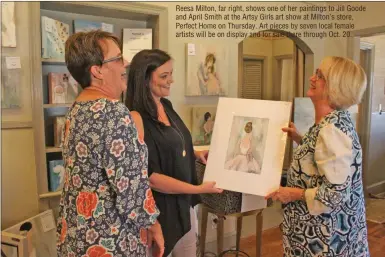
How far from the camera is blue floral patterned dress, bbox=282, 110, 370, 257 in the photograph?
124cm

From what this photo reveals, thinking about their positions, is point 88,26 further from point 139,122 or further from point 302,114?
point 302,114

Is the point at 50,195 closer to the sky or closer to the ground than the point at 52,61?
closer to the ground

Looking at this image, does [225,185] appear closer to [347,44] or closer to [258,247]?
[258,247]

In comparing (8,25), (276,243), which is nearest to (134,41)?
(8,25)

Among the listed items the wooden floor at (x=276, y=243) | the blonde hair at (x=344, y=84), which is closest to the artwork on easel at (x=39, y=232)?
the wooden floor at (x=276, y=243)

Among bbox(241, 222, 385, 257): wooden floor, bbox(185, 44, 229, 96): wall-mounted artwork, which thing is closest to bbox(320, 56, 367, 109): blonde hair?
bbox(185, 44, 229, 96): wall-mounted artwork

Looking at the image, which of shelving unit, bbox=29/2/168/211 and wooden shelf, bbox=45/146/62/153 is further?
wooden shelf, bbox=45/146/62/153

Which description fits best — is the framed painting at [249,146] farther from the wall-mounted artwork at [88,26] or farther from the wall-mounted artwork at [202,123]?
the wall-mounted artwork at [88,26]

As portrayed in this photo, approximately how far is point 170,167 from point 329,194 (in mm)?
592

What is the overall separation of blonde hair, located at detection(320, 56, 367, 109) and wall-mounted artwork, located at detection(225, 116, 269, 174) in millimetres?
354

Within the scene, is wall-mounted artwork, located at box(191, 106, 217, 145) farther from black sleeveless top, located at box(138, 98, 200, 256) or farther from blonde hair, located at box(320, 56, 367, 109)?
blonde hair, located at box(320, 56, 367, 109)

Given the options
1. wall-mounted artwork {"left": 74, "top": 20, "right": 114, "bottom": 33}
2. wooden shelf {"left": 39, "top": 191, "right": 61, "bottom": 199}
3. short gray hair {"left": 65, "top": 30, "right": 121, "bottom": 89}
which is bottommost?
wooden shelf {"left": 39, "top": 191, "right": 61, "bottom": 199}

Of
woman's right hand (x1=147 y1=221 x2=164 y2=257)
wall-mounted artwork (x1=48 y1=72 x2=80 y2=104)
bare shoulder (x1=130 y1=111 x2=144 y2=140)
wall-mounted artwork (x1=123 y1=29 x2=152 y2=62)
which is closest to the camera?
woman's right hand (x1=147 y1=221 x2=164 y2=257)

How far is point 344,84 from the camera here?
129 cm
